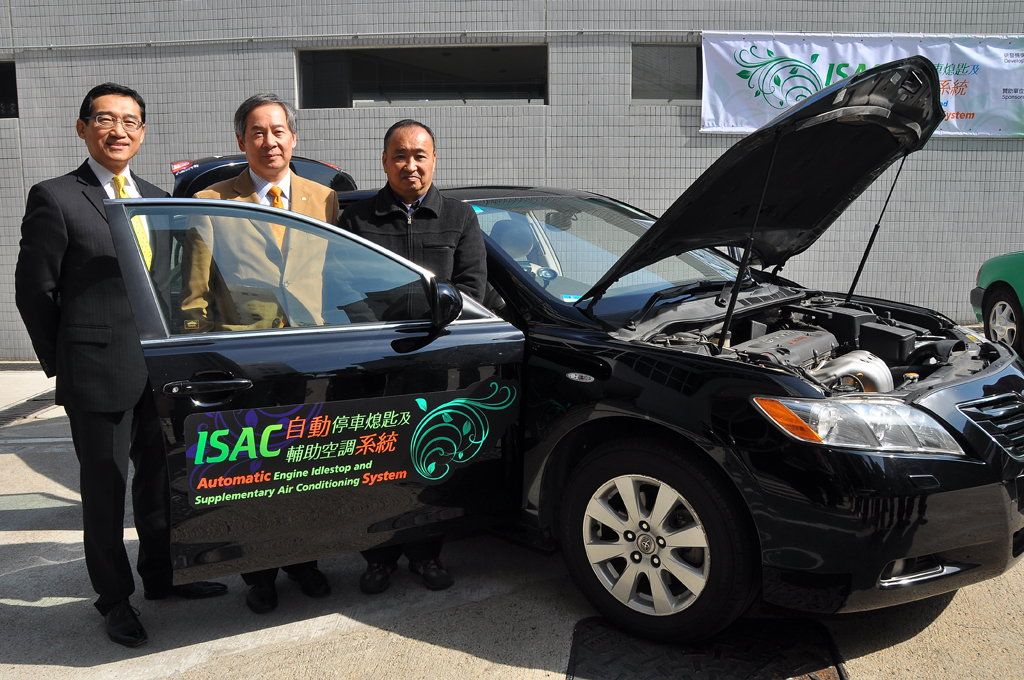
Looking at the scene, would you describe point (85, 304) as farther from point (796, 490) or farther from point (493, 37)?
point (493, 37)

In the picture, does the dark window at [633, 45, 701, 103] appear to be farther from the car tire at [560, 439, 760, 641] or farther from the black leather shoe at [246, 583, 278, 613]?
the black leather shoe at [246, 583, 278, 613]

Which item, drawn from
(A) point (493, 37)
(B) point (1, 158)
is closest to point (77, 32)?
(B) point (1, 158)

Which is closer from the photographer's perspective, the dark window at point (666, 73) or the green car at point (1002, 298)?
the green car at point (1002, 298)

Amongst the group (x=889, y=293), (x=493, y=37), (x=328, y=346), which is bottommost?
(x=889, y=293)

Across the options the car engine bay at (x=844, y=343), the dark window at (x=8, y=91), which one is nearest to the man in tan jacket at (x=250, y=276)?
the car engine bay at (x=844, y=343)

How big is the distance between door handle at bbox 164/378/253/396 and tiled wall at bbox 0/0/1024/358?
19.1ft

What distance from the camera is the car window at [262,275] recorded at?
2770 mm

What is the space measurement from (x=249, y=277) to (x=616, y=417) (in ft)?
4.45

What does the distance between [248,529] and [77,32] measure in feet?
24.8

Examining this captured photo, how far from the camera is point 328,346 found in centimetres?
284

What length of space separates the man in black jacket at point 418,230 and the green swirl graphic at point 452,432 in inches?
Result: 17.0

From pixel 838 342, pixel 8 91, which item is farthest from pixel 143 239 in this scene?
pixel 8 91

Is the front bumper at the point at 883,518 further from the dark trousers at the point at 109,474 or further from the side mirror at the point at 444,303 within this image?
the dark trousers at the point at 109,474

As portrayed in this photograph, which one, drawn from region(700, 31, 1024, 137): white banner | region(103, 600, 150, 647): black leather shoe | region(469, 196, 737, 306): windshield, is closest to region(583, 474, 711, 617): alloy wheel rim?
region(469, 196, 737, 306): windshield
